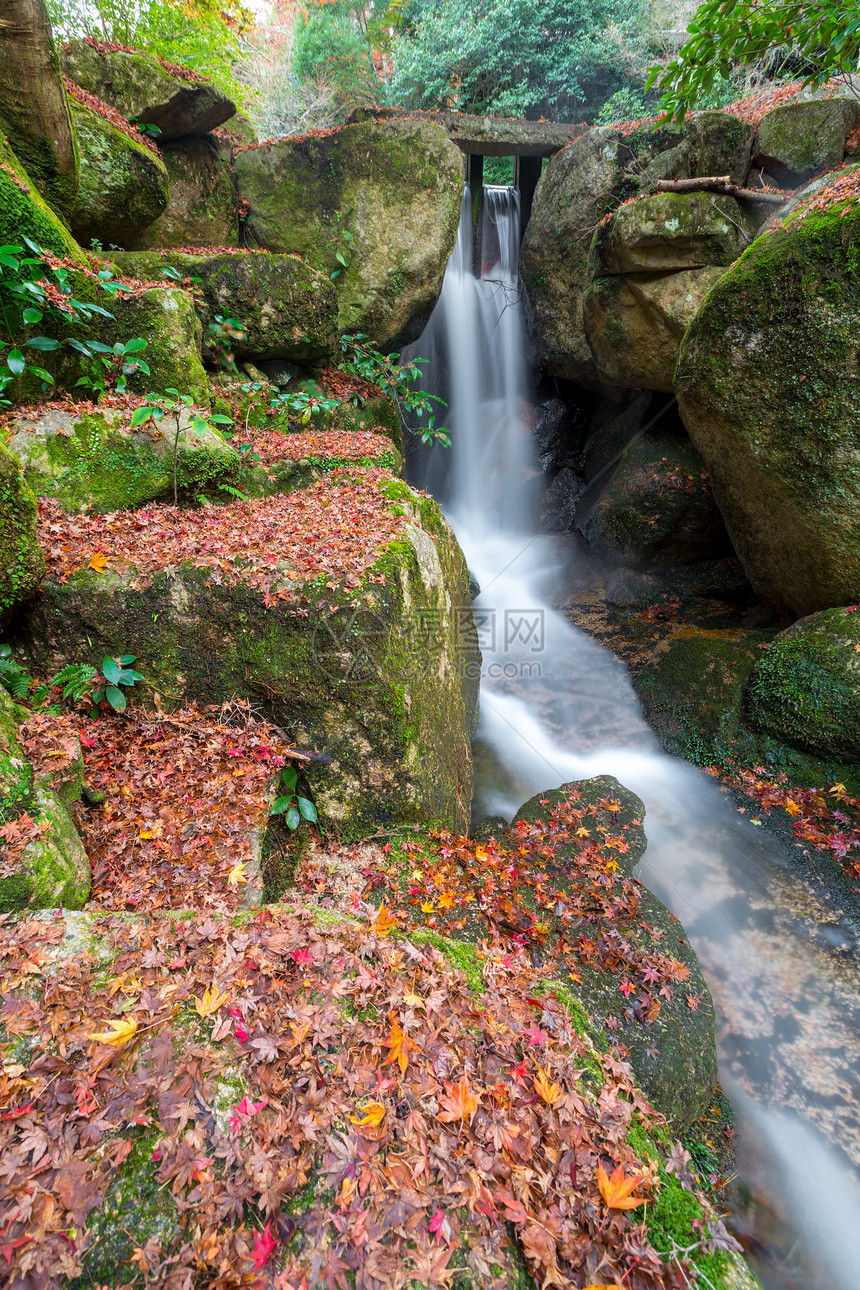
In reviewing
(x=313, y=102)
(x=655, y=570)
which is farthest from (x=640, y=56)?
(x=655, y=570)

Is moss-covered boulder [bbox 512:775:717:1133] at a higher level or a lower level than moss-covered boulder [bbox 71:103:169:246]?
lower

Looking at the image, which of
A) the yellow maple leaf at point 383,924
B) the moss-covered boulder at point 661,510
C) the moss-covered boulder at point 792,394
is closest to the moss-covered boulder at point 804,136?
the moss-covered boulder at point 792,394

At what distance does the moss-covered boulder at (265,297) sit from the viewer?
6805 mm

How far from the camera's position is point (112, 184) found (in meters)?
6.13

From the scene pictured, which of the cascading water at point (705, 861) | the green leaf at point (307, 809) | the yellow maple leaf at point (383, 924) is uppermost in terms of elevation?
the yellow maple leaf at point (383, 924)

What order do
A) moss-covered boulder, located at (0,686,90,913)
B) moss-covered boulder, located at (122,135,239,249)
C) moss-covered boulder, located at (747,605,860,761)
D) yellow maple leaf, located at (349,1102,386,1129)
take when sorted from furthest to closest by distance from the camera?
1. moss-covered boulder, located at (122,135,239,249)
2. moss-covered boulder, located at (747,605,860,761)
3. moss-covered boulder, located at (0,686,90,913)
4. yellow maple leaf, located at (349,1102,386,1129)

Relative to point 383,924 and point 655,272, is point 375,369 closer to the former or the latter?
point 655,272

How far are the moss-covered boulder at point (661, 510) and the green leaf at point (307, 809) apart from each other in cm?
792

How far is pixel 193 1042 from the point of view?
5.60 ft

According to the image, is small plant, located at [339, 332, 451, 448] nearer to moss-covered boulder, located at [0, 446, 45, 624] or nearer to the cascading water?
the cascading water

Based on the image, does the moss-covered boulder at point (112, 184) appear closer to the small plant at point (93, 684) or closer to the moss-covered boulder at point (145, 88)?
the moss-covered boulder at point (145, 88)

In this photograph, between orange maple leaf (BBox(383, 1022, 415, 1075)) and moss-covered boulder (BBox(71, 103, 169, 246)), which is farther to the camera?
moss-covered boulder (BBox(71, 103, 169, 246))

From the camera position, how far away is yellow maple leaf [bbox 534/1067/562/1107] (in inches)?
72.7

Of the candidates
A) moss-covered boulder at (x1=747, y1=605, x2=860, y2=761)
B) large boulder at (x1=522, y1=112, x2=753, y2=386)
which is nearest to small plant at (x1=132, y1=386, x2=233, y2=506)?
moss-covered boulder at (x1=747, y1=605, x2=860, y2=761)
